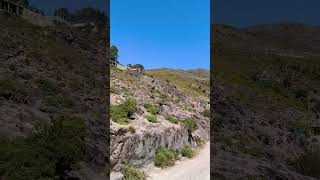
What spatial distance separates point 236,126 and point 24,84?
15872mm

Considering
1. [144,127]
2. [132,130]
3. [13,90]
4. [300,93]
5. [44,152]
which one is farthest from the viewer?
[300,93]

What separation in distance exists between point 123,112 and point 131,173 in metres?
6.07

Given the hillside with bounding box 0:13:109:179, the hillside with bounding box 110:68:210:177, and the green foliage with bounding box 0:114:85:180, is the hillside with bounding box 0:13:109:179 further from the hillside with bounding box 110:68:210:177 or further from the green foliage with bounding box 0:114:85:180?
the hillside with bounding box 110:68:210:177

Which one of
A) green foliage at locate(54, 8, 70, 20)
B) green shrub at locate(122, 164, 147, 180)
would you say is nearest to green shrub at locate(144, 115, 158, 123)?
green shrub at locate(122, 164, 147, 180)

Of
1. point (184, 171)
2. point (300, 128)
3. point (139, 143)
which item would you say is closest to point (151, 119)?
point (139, 143)

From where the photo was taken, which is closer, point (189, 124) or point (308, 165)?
point (308, 165)

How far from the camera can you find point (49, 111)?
19.0 m

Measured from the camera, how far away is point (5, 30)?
120 feet

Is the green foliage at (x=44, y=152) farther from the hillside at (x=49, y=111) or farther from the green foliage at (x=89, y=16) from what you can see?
the green foliage at (x=89, y=16)

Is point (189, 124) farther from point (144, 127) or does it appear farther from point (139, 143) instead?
point (139, 143)

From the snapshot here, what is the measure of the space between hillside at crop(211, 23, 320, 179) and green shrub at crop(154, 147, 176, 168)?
247cm

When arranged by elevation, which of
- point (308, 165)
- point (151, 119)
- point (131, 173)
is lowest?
point (308, 165)

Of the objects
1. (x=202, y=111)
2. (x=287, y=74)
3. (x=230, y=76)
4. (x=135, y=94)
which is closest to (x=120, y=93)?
(x=135, y=94)

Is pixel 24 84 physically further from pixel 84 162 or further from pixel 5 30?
pixel 5 30
